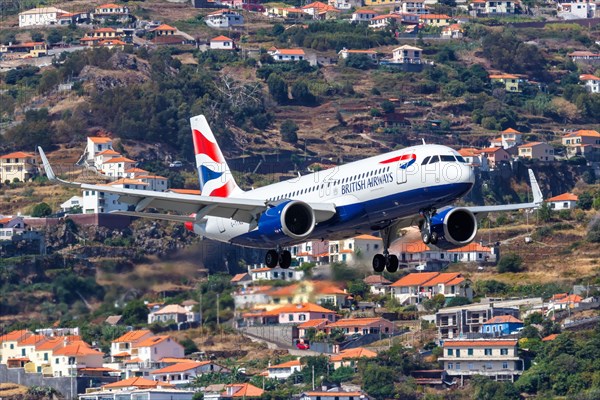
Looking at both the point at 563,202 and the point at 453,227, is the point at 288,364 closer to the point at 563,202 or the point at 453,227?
the point at 563,202

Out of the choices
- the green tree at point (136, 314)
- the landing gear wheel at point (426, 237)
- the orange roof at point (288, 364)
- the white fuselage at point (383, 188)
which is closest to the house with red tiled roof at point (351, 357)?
the orange roof at point (288, 364)

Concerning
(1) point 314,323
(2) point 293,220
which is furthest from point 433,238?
(1) point 314,323

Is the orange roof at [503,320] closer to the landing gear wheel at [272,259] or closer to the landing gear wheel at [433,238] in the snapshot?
the landing gear wheel at [272,259]

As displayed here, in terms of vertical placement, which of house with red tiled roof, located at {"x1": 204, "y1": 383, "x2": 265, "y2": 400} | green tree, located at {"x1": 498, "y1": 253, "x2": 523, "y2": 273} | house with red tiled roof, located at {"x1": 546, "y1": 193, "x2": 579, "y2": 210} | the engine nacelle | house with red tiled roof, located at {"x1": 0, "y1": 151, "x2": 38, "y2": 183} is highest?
the engine nacelle

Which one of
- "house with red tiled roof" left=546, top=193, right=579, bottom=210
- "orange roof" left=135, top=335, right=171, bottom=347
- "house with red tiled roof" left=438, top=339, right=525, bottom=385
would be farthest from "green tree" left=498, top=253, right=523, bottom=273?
"orange roof" left=135, top=335, right=171, bottom=347

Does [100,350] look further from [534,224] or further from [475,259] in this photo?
[534,224]

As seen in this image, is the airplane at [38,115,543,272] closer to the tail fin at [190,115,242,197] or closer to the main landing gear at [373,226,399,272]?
Result: the main landing gear at [373,226,399,272]

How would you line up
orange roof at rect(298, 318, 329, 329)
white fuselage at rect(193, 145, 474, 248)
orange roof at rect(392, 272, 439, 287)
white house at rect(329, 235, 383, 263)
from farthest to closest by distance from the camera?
orange roof at rect(392, 272, 439, 287), orange roof at rect(298, 318, 329, 329), white house at rect(329, 235, 383, 263), white fuselage at rect(193, 145, 474, 248)
